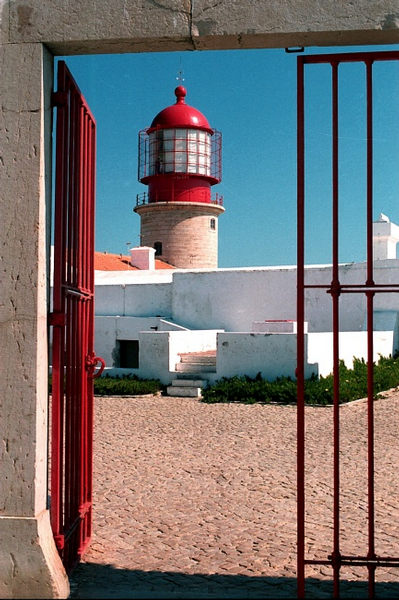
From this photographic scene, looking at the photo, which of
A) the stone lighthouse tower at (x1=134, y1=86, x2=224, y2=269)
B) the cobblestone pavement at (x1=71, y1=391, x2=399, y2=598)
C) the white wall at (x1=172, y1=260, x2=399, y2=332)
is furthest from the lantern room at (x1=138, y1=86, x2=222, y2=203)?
the cobblestone pavement at (x1=71, y1=391, x2=399, y2=598)

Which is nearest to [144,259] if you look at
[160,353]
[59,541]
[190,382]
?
[160,353]

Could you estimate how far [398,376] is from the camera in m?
15.2

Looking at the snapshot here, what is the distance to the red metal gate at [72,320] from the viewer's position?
13.6ft

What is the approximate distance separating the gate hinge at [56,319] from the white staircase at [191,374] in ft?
36.9

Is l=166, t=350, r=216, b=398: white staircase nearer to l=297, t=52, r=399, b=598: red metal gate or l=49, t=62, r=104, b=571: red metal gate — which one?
l=49, t=62, r=104, b=571: red metal gate

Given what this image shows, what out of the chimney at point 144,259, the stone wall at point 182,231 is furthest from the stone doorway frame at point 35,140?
the stone wall at point 182,231

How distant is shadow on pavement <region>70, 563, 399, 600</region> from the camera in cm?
418

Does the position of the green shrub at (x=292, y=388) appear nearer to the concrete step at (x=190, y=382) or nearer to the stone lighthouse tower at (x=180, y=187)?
the concrete step at (x=190, y=382)

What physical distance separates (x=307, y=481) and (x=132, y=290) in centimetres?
1532

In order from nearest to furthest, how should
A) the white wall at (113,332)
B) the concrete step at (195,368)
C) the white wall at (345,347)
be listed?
the white wall at (345,347) < the concrete step at (195,368) < the white wall at (113,332)

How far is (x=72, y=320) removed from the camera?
464 centimetres

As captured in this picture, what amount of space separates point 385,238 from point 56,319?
19.3 meters

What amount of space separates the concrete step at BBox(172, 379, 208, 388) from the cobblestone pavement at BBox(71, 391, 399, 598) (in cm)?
374

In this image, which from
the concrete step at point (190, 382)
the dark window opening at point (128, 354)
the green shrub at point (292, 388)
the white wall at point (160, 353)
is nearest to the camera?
the green shrub at point (292, 388)
